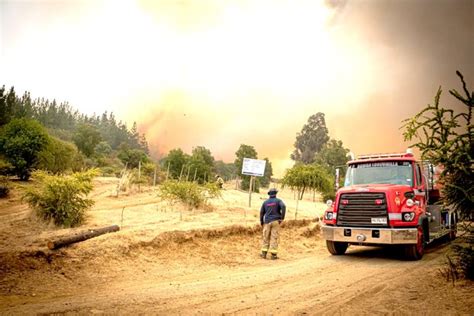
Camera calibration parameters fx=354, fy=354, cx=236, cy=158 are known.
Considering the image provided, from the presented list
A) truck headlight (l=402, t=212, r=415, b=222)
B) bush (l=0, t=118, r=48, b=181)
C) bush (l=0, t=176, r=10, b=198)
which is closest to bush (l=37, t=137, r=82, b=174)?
bush (l=0, t=118, r=48, b=181)

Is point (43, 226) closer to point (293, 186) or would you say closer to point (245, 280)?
point (245, 280)

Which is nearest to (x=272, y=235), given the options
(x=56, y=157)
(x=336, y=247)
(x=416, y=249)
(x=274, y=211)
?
(x=274, y=211)

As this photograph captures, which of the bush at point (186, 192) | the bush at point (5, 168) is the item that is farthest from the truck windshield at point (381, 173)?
the bush at point (5, 168)

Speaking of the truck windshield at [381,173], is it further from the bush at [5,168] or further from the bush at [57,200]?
the bush at [5,168]

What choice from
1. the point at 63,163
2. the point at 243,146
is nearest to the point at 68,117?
the point at 243,146

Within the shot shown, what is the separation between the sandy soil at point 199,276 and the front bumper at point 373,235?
690mm

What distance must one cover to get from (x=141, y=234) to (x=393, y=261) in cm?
801

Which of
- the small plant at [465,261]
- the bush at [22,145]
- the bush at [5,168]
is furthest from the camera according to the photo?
the bush at [22,145]

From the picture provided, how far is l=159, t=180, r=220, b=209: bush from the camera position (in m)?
18.9

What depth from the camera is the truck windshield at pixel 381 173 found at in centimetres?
1170

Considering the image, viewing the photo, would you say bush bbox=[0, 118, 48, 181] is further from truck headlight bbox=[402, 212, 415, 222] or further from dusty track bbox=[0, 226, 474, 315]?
truck headlight bbox=[402, 212, 415, 222]

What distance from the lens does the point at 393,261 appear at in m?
10.9

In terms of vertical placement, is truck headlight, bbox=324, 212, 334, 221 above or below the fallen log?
above

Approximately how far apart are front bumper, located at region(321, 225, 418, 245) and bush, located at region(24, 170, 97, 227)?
9.40 m
